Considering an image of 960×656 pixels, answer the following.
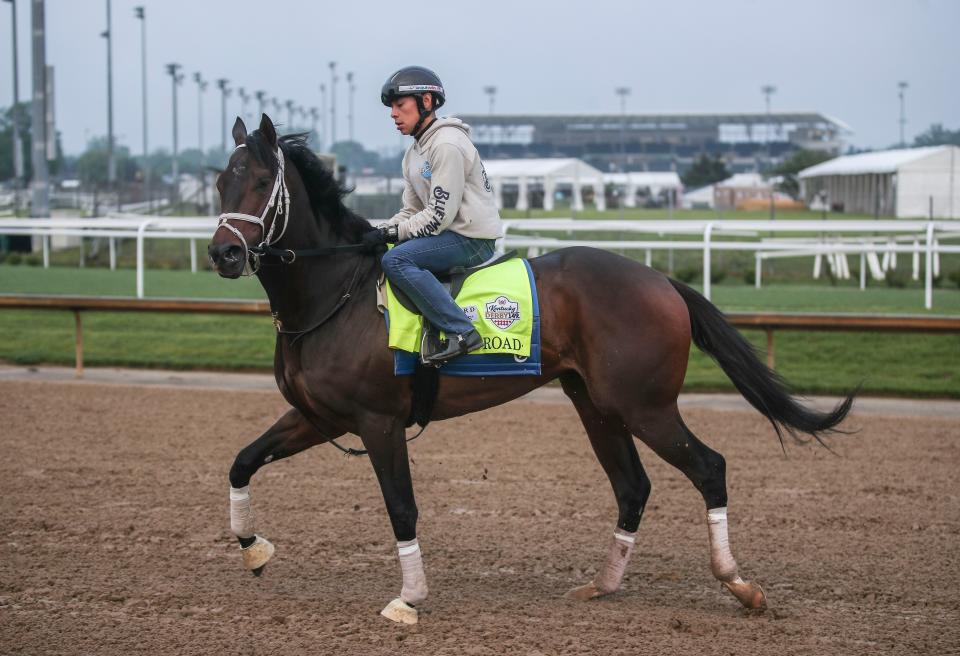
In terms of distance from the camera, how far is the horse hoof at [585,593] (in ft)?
18.1

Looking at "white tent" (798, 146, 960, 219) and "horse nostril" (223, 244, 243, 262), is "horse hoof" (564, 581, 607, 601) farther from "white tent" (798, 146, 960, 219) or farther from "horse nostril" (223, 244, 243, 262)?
"white tent" (798, 146, 960, 219)

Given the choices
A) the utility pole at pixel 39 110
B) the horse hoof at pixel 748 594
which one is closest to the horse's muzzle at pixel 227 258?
the horse hoof at pixel 748 594

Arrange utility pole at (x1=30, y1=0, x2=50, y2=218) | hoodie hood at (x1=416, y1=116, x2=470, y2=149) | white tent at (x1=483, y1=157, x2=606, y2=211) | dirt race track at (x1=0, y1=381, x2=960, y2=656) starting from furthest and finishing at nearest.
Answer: white tent at (x1=483, y1=157, x2=606, y2=211) < utility pole at (x1=30, y1=0, x2=50, y2=218) < hoodie hood at (x1=416, y1=116, x2=470, y2=149) < dirt race track at (x1=0, y1=381, x2=960, y2=656)

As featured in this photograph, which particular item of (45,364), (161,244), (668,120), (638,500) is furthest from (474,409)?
(668,120)

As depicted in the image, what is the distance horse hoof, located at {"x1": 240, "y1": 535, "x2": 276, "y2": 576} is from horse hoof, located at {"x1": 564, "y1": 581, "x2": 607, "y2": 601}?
5.03 ft

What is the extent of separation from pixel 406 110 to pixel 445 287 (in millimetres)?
879

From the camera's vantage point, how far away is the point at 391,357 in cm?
538

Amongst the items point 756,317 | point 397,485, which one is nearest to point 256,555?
point 397,485

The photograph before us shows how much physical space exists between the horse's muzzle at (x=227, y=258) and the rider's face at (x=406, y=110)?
3.40 ft

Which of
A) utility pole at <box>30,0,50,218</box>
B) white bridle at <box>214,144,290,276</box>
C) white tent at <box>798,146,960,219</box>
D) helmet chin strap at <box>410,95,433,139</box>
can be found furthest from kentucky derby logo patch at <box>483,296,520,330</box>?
white tent at <box>798,146,960,219</box>

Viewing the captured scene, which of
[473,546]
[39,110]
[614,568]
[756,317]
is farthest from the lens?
[39,110]

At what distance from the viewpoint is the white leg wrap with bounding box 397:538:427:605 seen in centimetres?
520

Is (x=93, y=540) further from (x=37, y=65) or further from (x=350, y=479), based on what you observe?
(x=37, y=65)

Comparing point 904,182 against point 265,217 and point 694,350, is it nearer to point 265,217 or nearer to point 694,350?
point 694,350
